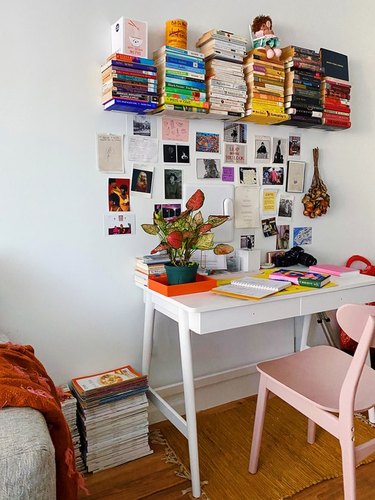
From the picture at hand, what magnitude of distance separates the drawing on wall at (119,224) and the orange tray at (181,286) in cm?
26

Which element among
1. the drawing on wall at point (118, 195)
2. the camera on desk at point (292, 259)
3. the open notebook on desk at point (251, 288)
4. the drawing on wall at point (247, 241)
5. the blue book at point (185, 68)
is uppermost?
the blue book at point (185, 68)

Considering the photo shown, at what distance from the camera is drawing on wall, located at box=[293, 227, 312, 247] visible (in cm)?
232

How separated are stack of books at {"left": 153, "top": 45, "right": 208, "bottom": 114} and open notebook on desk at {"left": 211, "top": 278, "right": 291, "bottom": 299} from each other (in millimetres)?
762

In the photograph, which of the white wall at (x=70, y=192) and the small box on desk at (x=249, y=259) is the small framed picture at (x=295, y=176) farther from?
the small box on desk at (x=249, y=259)

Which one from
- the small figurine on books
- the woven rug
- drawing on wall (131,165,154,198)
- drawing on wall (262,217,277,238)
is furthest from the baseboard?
the small figurine on books

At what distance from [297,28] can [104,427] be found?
2.16m

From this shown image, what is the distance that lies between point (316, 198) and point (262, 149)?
1.36 ft

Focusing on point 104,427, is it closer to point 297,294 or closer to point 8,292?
point 8,292

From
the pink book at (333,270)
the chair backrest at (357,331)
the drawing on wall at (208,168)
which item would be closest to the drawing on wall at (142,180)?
the drawing on wall at (208,168)

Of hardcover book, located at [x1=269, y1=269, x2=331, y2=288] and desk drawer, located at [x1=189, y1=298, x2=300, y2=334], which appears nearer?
desk drawer, located at [x1=189, y1=298, x2=300, y2=334]

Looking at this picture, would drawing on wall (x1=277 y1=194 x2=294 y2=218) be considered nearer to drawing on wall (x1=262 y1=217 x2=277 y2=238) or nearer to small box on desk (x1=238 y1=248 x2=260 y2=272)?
drawing on wall (x1=262 y1=217 x2=277 y2=238)

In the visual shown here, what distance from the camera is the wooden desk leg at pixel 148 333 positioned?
184 cm

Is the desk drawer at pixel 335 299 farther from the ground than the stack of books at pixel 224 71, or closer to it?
closer to it

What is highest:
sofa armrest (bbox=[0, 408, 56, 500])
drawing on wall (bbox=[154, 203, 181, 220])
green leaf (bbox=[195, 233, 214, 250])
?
drawing on wall (bbox=[154, 203, 181, 220])
